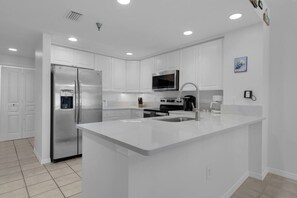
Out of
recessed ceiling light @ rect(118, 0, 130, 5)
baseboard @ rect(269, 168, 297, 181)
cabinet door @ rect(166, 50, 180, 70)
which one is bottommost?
baseboard @ rect(269, 168, 297, 181)

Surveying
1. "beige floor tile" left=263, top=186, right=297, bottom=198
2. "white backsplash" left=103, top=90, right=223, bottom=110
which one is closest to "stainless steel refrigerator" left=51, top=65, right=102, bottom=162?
"white backsplash" left=103, top=90, right=223, bottom=110

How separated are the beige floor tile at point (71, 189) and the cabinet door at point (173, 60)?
2.95 metres

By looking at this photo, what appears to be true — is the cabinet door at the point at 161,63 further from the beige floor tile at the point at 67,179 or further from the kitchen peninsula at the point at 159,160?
the beige floor tile at the point at 67,179

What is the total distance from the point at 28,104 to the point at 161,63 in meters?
4.15

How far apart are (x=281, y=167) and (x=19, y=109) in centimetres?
631

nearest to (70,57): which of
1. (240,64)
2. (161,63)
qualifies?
(161,63)

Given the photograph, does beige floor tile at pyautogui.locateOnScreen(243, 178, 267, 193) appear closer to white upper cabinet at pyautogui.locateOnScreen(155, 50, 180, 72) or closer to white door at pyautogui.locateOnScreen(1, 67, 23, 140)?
white upper cabinet at pyautogui.locateOnScreen(155, 50, 180, 72)

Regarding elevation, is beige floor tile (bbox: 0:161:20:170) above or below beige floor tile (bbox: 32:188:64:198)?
below

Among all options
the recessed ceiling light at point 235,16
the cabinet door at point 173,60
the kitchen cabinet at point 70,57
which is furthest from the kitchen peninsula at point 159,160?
the kitchen cabinet at point 70,57

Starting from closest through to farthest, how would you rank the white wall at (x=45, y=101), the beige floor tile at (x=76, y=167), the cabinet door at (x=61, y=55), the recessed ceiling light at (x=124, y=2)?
the recessed ceiling light at (x=124, y=2) → the beige floor tile at (x=76, y=167) → the white wall at (x=45, y=101) → the cabinet door at (x=61, y=55)

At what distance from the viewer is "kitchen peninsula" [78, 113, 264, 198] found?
1.02 meters

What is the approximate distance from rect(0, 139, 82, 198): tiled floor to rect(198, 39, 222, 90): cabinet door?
2739 millimetres

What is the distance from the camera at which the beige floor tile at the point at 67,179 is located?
88.9 inches

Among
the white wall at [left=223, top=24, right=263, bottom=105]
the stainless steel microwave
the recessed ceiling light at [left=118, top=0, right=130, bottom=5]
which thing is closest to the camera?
the recessed ceiling light at [left=118, top=0, right=130, bottom=5]
